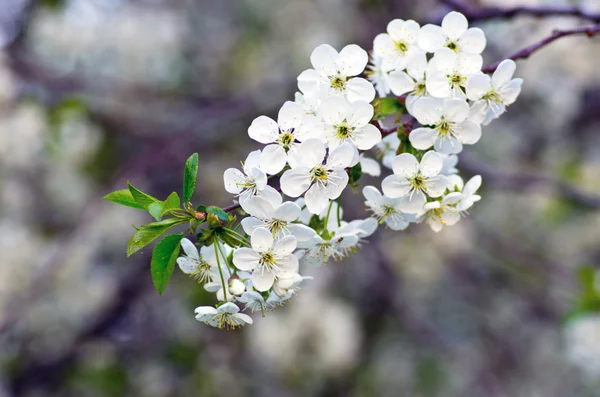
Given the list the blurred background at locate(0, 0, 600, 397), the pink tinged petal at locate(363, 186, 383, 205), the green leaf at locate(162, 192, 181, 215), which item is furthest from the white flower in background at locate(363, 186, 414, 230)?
the blurred background at locate(0, 0, 600, 397)

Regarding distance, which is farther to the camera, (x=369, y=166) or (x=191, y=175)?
(x=369, y=166)

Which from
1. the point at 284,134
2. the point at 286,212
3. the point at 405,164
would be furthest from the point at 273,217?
the point at 405,164

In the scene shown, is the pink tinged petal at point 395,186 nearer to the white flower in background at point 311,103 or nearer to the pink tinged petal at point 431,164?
the pink tinged petal at point 431,164

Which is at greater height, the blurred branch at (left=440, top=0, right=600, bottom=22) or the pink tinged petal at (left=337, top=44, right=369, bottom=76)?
the blurred branch at (left=440, top=0, right=600, bottom=22)

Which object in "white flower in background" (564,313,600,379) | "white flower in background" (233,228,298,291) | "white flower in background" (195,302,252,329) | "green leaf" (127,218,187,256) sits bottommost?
"white flower in background" (564,313,600,379)

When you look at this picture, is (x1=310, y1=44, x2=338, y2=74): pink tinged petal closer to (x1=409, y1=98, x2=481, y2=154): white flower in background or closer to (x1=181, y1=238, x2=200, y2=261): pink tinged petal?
(x1=409, y1=98, x2=481, y2=154): white flower in background

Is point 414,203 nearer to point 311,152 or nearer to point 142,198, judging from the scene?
point 311,152

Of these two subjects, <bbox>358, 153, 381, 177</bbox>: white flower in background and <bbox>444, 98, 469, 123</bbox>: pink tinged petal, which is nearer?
<bbox>444, 98, 469, 123</bbox>: pink tinged petal
